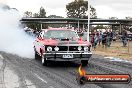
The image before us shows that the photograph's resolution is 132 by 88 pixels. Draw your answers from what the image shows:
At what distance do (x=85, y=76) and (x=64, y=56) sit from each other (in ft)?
34.1

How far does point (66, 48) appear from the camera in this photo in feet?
46.1

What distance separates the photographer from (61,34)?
15.4m

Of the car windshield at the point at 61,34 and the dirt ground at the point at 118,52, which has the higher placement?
the car windshield at the point at 61,34

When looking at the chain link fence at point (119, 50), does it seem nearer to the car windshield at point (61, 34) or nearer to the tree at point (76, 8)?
the car windshield at point (61, 34)

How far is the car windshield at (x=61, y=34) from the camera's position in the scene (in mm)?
15156

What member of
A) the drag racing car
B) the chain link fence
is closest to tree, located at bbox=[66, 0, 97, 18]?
the chain link fence

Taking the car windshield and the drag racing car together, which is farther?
the car windshield

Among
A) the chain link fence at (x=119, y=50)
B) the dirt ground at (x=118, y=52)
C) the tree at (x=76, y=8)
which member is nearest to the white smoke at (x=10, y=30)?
the dirt ground at (x=118, y=52)

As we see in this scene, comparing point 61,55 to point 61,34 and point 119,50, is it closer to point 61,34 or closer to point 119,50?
point 61,34

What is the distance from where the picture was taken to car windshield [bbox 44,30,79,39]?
15.2 meters

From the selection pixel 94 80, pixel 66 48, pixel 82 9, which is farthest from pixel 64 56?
pixel 82 9

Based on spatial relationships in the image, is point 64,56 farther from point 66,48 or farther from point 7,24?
point 7,24

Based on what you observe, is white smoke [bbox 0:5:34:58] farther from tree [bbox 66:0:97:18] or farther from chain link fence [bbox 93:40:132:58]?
tree [bbox 66:0:97:18]

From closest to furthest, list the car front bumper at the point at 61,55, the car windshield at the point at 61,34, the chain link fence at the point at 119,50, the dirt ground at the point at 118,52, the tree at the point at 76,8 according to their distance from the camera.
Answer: the car front bumper at the point at 61,55, the car windshield at the point at 61,34, the dirt ground at the point at 118,52, the chain link fence at the point at 119,50, the tree at the point at 76,8
